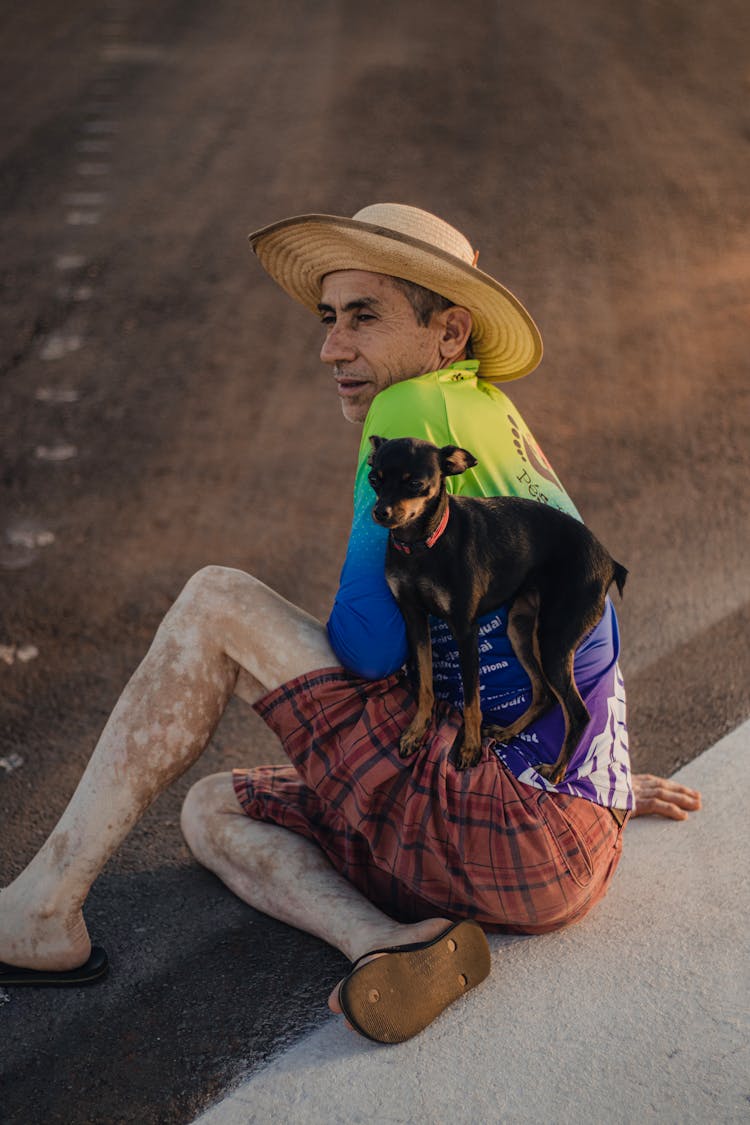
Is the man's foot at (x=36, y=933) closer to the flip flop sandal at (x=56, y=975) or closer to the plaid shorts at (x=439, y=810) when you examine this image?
the flip flop sandal at (x=56, y=975)

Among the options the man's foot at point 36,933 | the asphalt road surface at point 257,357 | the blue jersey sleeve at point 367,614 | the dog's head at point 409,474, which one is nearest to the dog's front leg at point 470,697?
the blue jersey sleeve at point 367,614

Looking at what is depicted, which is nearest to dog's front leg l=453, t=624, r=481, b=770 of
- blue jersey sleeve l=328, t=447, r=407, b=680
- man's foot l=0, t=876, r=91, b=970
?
blue jersey sleeve l=328, t=447, r=407, b=680

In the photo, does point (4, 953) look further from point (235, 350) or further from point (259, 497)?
point (235, 350)

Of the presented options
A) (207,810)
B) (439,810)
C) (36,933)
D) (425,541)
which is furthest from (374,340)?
(36,933)

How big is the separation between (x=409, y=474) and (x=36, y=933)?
1231mm

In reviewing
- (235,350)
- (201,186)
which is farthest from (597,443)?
(201,186)

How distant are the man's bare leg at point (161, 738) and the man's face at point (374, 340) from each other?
0.56 m

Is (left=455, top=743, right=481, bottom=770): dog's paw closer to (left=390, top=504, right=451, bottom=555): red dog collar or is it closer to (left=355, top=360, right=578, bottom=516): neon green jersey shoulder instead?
(left=390, top=504, right=451, bottom=555): red dog collar

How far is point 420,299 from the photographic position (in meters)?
2.53

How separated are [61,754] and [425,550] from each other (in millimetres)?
1841

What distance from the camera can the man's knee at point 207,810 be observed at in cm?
268

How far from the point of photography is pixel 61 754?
3.45 m

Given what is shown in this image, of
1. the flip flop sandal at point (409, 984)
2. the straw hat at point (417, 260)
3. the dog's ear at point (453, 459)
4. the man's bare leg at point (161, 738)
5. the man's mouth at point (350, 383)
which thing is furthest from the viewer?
the man's mouth at point (350, 383)

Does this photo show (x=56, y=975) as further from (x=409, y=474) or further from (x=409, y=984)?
(x=409, y=474)
